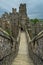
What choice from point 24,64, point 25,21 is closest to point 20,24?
point 25,21

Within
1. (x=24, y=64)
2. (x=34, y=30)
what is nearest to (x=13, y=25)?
(x=34, y=30)

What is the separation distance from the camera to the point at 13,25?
159 ft

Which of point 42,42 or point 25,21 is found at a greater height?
point 25,21

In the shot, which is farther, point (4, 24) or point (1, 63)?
point (4, 24)

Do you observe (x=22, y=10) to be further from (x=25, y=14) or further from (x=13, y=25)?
(x=13, y=25)

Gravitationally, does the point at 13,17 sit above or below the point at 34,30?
above

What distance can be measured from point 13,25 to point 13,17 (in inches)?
99.7

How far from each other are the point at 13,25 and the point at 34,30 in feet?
17.5

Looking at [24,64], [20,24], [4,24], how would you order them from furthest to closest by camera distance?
[20,24]
[4,24]
[24,64]

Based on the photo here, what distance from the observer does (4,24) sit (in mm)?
42219

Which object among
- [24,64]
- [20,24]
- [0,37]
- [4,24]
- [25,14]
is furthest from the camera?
[25,14]

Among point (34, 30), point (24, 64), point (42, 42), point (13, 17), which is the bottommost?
point (24, 64)

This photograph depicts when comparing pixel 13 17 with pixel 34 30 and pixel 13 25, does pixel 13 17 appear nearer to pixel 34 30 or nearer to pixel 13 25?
pixel 13 25

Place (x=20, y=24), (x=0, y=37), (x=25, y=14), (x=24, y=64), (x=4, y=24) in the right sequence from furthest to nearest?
(x=25, y=14) → (x=20, y=24) → (x=4, y=24) → (x=24, y=64) → (x=0, y=37)
